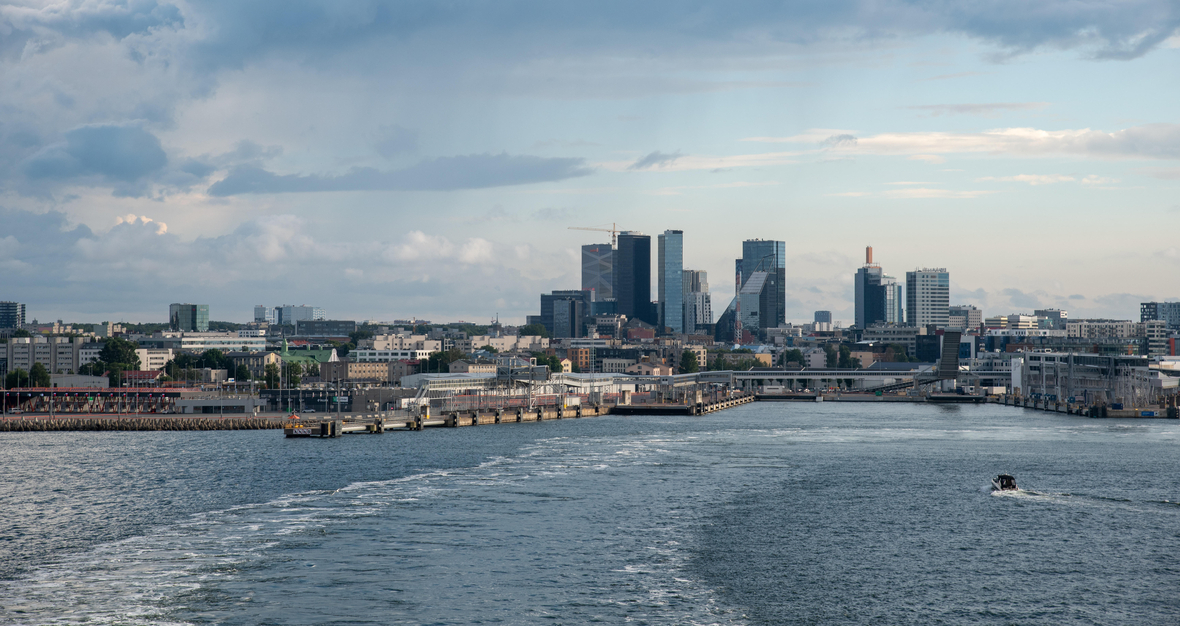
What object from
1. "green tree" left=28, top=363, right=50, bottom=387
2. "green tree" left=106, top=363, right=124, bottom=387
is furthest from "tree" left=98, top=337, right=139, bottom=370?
"green tree" left=28, top=363, right=50, bottom=387

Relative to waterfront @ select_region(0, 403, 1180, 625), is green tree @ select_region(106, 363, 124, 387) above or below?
above

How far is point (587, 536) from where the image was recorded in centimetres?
3616

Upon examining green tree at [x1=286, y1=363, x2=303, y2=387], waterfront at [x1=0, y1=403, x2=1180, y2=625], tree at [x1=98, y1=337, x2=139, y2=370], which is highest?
tree at [x1=98, y1=337, x2=139, y2=370]

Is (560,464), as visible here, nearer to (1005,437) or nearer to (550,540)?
(550,540)

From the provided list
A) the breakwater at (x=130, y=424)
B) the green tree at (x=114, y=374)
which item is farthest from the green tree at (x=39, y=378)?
the breakwater at (x=130, y=424)

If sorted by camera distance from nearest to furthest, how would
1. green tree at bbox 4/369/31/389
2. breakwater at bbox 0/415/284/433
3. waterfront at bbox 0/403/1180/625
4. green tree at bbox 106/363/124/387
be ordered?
waterfront at bbox 0/403/1180/625
breakwater at bbox 0/415/284/433
green tree at bbox 4/369/31/389
green tree at bbox 106/363/124/387

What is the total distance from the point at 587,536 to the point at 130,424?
64.0m

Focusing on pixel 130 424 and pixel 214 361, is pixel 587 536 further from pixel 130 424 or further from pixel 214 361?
pixel 214 361

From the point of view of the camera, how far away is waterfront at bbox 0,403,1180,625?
→ 27.6 meters

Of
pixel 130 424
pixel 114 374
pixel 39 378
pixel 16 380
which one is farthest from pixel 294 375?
pixel 130 424

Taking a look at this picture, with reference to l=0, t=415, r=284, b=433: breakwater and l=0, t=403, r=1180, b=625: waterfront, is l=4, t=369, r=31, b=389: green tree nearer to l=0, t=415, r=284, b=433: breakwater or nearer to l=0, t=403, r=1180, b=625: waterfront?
l=0, t=415, r=284, b=433: breakwater

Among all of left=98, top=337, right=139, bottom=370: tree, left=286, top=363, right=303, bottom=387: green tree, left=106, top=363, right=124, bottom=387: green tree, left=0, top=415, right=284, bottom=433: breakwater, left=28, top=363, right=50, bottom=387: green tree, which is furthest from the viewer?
left=98, top=337, right=139, bottom=370: tree

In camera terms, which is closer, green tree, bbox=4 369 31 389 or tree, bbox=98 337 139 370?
green tree, bbox=4 369 31 389

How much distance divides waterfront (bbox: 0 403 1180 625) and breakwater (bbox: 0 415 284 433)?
74.5ft
